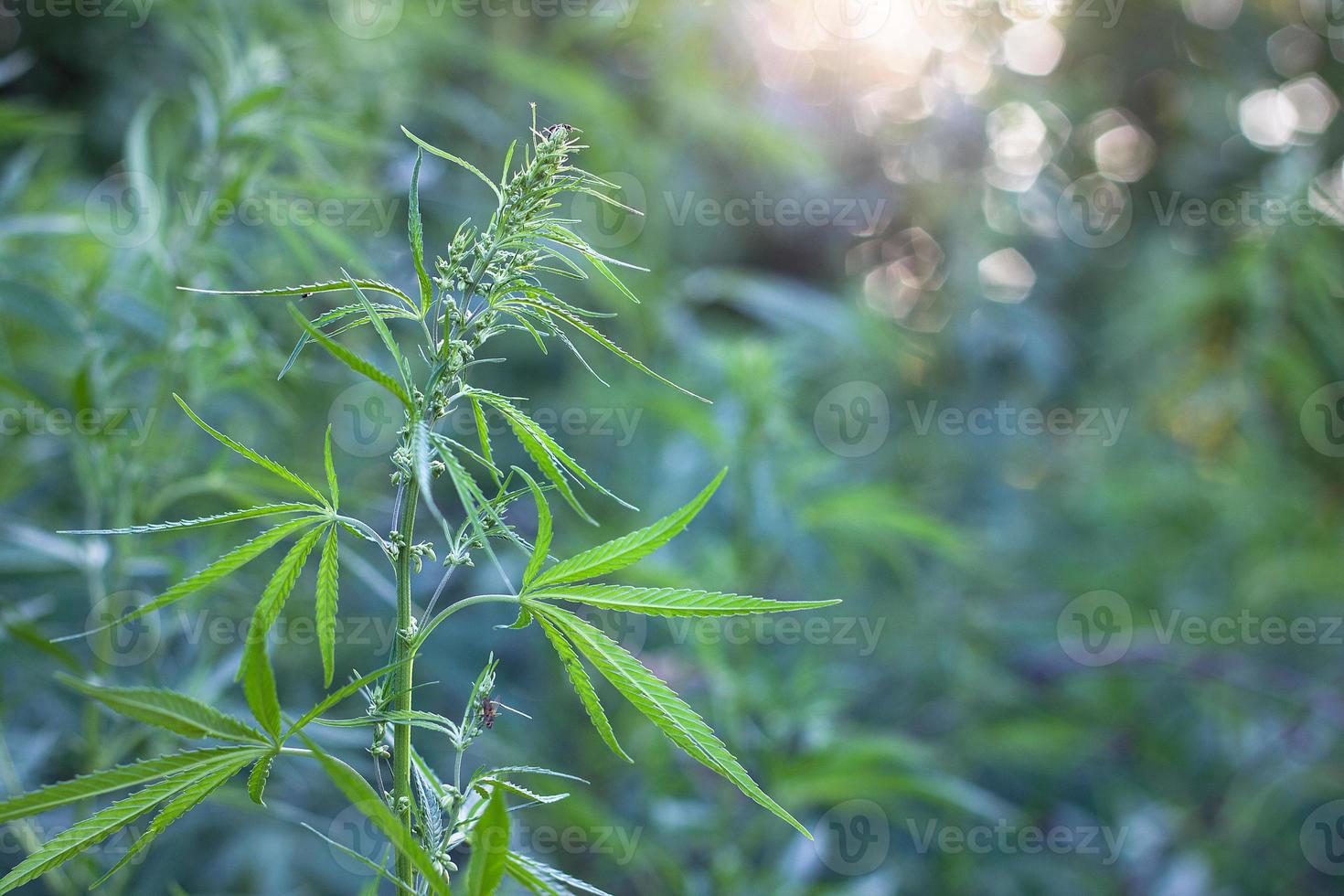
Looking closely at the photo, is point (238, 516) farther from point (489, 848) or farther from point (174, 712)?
point (489, 848)

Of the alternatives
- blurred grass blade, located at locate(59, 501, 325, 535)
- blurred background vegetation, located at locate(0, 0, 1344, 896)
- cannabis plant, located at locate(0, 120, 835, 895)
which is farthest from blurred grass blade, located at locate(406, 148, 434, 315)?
blurred background vegetation, located at locate(0, 0, 1344, 896)

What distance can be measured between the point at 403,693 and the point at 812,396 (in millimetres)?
2017

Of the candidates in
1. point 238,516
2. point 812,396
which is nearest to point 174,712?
point 238,516

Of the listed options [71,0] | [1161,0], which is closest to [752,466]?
[71,0]

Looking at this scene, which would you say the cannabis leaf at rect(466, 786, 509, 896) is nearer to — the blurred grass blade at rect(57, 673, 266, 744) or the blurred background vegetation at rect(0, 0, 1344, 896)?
A: the blurred grass blade at rect(57, 673, 266, 744)

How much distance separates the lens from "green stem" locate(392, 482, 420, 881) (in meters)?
0.50

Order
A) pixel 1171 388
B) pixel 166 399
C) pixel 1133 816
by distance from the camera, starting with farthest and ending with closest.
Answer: pixel 1171 388 → pixel 1133 816 → pixel 166 399

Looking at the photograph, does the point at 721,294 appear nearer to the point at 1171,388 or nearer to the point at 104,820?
the point at 1171,388

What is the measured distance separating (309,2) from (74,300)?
125 cm

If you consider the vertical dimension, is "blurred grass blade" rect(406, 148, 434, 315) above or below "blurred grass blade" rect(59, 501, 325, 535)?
above

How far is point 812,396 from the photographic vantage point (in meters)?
2.45

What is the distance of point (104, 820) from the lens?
461 millimetres

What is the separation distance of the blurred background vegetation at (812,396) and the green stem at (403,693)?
1.39 ft

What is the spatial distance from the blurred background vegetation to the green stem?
1.39ft
